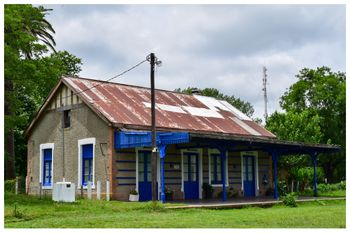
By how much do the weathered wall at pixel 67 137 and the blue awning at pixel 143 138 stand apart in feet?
1.62

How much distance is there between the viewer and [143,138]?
2367cm

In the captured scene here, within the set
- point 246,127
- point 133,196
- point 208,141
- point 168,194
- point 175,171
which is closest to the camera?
point 208,141

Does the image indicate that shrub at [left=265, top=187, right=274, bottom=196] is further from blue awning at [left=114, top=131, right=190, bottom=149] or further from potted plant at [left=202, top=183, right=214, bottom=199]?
blue awning at [left=114, top=131, right=190, bottom=149]

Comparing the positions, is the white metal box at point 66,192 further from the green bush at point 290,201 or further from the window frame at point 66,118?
the green bush at point 290,201

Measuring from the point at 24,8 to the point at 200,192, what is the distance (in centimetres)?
1144

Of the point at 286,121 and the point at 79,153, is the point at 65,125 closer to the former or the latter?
the point at 79,153

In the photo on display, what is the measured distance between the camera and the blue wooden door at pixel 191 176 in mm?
27453

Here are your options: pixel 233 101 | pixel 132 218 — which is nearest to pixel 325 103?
pixel 233 101

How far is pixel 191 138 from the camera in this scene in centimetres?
2266

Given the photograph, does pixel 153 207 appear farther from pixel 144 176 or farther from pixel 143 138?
pixel 144 176

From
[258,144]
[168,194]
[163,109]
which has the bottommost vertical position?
[168,194]

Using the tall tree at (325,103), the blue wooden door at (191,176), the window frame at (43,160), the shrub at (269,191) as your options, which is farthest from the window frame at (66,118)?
the tall tree at (325,103)

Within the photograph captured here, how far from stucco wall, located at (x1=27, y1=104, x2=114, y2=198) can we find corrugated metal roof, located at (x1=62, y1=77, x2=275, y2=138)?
0.75 m

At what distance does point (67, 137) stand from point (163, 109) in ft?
15.9
